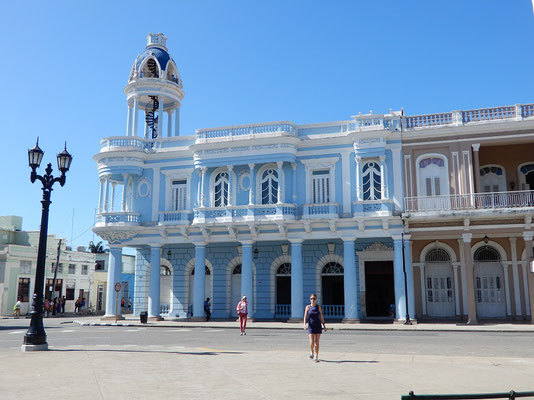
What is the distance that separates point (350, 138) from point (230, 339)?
13.8 meters

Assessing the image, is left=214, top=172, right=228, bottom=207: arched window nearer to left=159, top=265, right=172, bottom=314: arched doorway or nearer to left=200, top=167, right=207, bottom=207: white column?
left=200, top=167, right=207, bottom=207: white column

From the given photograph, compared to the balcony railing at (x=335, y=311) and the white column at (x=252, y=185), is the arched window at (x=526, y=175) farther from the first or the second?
the white column at (x=252, y=185)

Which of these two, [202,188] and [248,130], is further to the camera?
[202,188]

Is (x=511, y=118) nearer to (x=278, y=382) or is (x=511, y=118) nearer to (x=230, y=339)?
(x=230, y=339)

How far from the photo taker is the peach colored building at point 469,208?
25.9 m

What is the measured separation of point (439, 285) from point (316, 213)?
747 cm

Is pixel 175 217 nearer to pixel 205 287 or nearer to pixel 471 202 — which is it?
pixel 205 287

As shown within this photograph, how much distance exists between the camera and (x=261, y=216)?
28.6 meters

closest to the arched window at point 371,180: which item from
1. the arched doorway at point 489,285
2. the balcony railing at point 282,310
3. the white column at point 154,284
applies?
the arched doorway at point 489,285

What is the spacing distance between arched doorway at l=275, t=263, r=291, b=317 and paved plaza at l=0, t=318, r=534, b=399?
13373 millimetres

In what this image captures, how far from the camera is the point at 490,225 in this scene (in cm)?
2553

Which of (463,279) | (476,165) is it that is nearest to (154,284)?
(463,279)

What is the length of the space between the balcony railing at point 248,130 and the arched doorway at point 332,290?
7770 millimetres

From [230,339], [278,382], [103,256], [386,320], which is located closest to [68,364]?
[278,382]
